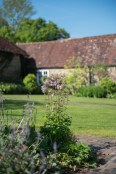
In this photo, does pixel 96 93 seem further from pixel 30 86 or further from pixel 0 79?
pixel 0 79

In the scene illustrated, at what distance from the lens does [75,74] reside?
24.6 m

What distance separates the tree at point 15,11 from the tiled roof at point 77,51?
20590 mm

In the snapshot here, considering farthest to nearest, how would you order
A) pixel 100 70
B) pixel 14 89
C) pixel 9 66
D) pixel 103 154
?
pixel 9 66
pixel 100 70
pixel 14 89
pixel 103 154

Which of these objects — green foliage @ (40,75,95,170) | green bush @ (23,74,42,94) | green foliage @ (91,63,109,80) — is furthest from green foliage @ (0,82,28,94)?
green foliage @ (40,75,95,170)

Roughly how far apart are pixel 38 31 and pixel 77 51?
60.5 ft

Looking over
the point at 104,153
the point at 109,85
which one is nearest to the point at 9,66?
the point at 109,85

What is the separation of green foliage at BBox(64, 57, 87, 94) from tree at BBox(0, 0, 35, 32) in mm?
26524

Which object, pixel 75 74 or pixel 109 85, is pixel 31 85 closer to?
pixel 75 74

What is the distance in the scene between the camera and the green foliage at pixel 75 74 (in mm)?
24609

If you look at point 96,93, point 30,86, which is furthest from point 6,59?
point 96,93

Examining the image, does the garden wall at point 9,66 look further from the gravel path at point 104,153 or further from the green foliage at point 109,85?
the gravel path at point 104,153

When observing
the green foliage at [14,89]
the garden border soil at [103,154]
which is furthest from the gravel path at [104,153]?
the green foliage at [14,89]

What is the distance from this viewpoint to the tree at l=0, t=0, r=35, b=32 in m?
47.9

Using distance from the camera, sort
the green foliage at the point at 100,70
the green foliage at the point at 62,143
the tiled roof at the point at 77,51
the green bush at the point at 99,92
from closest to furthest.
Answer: the green foliage at the point at 62,143 < the green bush at the point at 99,92 < the green foliage at the point at 100,70 < the tiled roof at the point at 77,51
